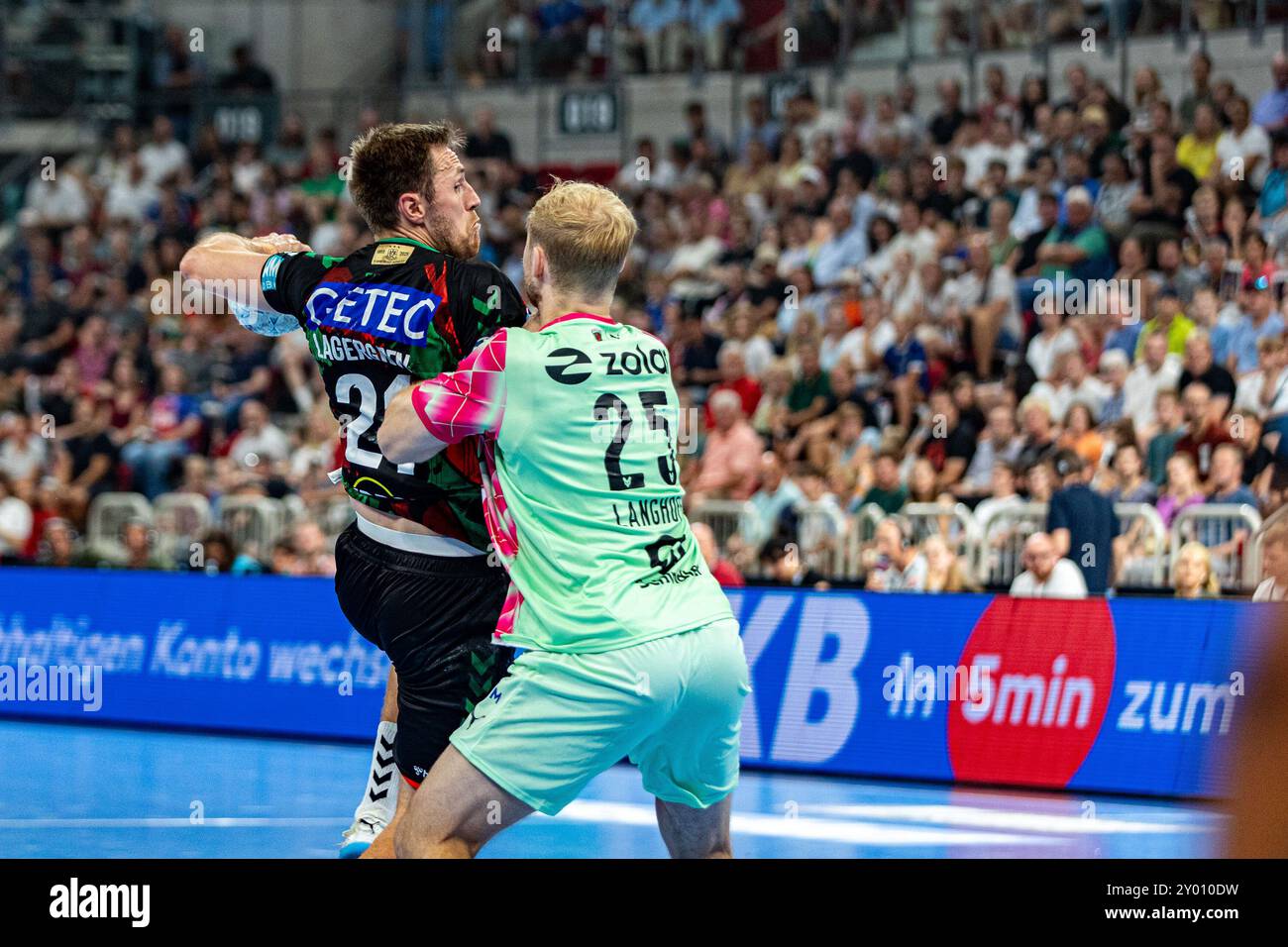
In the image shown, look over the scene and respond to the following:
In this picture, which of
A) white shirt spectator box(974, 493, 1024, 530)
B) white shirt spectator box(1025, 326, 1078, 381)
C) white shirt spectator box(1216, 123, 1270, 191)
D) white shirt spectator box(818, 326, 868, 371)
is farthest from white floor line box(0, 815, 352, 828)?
white shirt spectator box(1216, 123, 1270, 191)

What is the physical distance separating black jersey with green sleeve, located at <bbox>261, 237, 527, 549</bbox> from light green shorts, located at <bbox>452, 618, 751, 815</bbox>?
1.04 meters

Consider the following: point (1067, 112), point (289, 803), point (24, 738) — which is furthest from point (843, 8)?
point (289, 803)

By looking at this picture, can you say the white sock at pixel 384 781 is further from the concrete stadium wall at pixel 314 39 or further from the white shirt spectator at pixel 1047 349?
the concrete stadium wall at pixel 314 39

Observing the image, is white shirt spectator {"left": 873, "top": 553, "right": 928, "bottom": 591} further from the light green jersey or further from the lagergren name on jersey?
the light green jersey

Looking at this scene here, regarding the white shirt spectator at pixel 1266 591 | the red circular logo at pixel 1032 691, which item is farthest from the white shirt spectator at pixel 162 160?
the white shirt spectator at pixel 1266 591

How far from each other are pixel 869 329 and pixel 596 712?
12136mm

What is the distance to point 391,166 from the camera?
5785 millimetres

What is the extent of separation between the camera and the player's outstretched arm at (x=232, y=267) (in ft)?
19.4

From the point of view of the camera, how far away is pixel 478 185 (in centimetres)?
2112

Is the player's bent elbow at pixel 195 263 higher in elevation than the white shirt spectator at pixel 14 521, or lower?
higher

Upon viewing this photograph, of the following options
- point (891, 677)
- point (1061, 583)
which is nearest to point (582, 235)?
point (891, 677)

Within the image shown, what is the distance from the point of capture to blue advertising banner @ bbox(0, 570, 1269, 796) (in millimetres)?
10570

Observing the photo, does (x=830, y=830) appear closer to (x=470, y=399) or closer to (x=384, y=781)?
(x=384, y=781)
